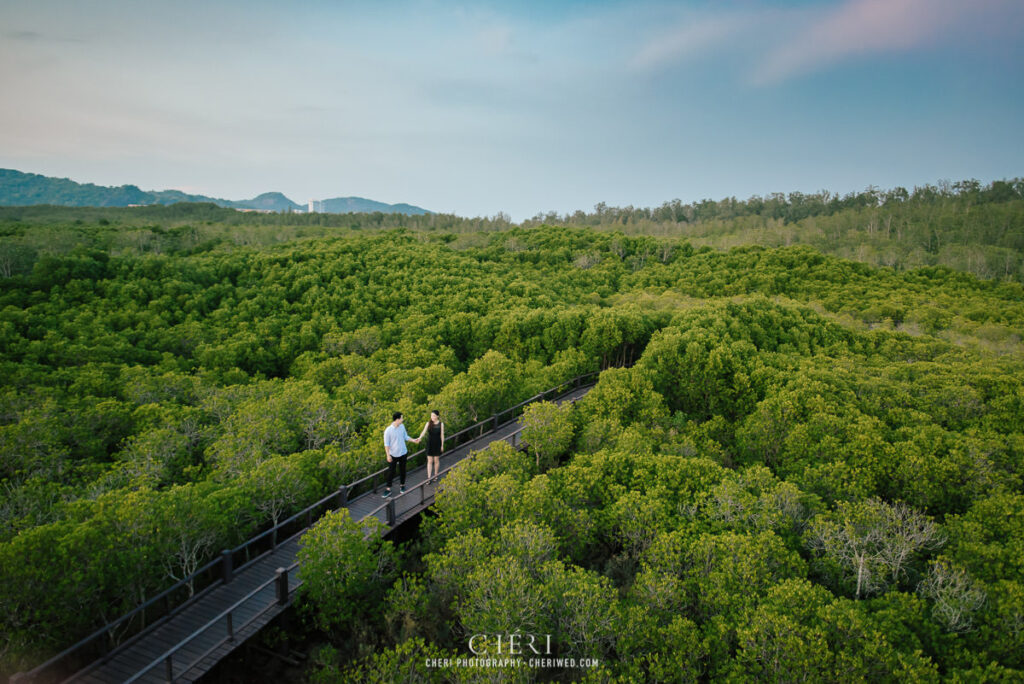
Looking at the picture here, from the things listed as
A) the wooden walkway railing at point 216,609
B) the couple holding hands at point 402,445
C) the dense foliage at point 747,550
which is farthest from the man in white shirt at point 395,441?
the dense foliage at point 747,550

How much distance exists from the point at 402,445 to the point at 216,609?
5625mm

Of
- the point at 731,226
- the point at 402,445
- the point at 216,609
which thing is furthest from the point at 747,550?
the point at 731,226

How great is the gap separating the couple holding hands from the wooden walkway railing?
567mm

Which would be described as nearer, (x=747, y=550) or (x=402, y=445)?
(x=747, y=550)

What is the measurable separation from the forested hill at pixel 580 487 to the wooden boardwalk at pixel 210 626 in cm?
103

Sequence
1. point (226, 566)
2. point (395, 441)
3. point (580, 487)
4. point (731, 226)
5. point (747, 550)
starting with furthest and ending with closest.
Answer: point (731, 226)
point (580, 487)
point (395, 441)
point (747, 550)
point (226, 566)

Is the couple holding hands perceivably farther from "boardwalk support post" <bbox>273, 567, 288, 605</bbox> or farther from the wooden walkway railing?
"boardwalk support post" <bbox>273, 567, 288, 605</bbox>

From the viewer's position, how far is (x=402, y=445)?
1433 cm

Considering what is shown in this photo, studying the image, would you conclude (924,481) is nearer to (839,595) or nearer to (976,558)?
(976,558)

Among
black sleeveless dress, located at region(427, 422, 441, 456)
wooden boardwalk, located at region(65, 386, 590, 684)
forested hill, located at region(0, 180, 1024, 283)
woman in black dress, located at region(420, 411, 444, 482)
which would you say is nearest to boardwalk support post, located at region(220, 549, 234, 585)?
wooden boardwalk, located at region(65, 386, 590, 684)

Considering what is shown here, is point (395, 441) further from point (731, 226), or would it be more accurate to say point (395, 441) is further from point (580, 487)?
point (731, 226)

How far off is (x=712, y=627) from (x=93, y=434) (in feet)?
83.7

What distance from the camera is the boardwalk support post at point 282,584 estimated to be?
1114 cm

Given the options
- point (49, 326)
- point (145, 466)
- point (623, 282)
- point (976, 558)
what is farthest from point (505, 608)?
point (623, 282)
